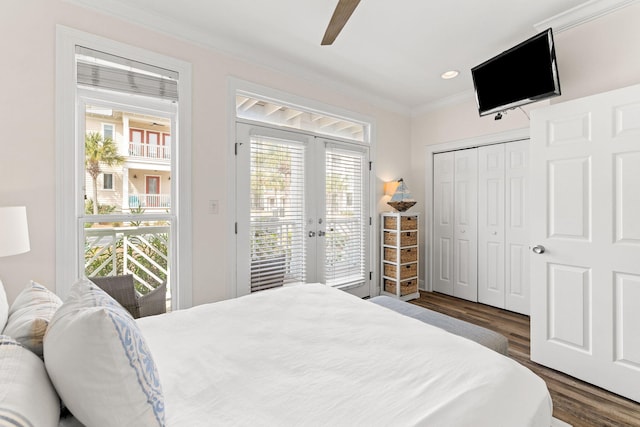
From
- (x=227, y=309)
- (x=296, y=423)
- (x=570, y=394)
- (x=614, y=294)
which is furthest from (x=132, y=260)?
(x=614, y=294)

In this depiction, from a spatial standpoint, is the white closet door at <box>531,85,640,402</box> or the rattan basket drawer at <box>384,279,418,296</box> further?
the rattan basket drawer at <box>384,279,418,296</box>

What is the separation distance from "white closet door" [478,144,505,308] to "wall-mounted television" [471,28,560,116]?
3.48ft

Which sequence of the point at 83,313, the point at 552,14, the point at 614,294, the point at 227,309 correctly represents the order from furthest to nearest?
the point at 552,14, the point at 614,294, the point at 227,309, the point at 83,313

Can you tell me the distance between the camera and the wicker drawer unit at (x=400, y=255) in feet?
12.4

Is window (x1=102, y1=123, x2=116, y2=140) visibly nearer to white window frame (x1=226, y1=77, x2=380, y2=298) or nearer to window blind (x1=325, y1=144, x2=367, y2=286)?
white window frame (x1=226, y1=77, x2=380, y2=298)

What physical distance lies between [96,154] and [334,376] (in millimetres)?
2258

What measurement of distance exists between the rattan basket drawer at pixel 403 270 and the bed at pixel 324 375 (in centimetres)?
246

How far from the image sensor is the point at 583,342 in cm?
210

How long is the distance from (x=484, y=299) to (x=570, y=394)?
183cm

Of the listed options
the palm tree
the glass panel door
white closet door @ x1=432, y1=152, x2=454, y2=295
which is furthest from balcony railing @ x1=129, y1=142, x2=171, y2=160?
white closet door @ x1=432, y1=152, x2=454, y2=295

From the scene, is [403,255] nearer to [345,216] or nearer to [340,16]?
[345,216]

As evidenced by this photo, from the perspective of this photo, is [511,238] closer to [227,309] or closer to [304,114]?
[304,114]

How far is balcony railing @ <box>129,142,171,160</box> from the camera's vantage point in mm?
2270

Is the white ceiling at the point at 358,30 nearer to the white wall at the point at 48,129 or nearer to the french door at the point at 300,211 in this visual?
the white wall at the point at 48,129
